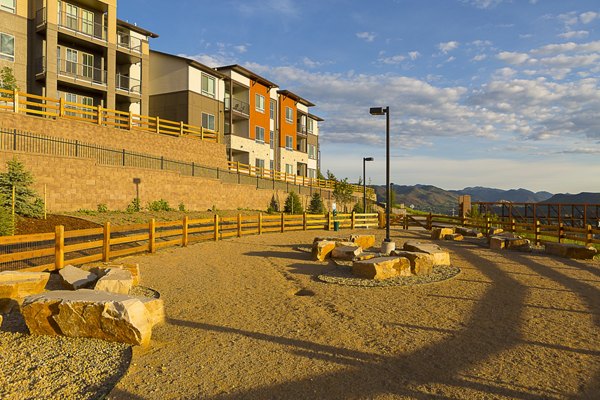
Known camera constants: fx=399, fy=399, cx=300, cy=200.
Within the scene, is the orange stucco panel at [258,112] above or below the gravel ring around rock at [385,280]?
above

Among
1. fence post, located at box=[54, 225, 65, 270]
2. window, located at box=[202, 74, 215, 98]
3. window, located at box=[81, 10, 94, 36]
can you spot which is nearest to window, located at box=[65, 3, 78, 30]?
window, located at box=[81, 10, 94, 36]

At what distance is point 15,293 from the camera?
740 cm

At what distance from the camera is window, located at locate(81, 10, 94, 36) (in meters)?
30.4

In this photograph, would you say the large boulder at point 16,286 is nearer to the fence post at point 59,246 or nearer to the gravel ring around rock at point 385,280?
the fence post at point 59,246

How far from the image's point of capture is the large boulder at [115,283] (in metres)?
7.69

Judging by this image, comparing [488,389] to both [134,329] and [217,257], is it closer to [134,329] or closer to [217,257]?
[134,329]

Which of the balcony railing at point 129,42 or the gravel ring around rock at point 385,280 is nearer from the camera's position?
the gravel ring around rock at point 385,280

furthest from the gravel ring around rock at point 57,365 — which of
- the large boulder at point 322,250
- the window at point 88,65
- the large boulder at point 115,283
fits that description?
the window at point 88,65

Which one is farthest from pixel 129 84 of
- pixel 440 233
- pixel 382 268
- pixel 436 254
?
pixel 382 268

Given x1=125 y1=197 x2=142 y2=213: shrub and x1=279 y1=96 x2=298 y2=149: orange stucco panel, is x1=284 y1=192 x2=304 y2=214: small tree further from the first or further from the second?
x1=125 y1=197 x2=142 y2=213: shrub

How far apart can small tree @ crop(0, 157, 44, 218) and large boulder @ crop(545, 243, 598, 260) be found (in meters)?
21.6

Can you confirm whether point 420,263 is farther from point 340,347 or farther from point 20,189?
point 20,189

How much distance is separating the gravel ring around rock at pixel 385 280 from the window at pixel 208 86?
30.1 meters

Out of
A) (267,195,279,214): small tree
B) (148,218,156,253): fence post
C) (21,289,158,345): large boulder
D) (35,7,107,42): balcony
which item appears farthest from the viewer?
(267,195,279,214): small tree
